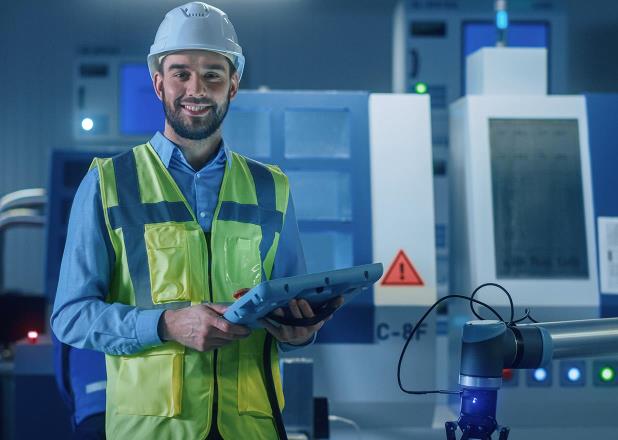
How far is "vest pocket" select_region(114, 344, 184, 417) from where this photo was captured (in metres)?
1.71

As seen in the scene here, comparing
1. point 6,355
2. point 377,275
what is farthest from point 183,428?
point 6,355

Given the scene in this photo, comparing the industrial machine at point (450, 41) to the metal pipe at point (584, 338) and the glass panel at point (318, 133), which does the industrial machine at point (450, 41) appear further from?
the metal pipe at point (584, 338)

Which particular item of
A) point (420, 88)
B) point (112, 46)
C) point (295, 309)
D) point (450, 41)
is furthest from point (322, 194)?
point (112, 46)

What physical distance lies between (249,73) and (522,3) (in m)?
1.83

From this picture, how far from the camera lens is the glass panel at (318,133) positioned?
8.42 feet

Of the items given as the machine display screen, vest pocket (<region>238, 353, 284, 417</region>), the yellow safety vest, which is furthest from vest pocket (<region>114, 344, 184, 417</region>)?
the machine display screen

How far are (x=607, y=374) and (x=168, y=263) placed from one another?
1.35 metres

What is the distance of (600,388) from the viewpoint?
256 centimetres

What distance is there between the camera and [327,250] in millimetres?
2543

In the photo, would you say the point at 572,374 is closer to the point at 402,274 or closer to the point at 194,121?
the point at 402,274

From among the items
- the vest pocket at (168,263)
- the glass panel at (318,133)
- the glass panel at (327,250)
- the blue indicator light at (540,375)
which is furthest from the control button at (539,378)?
the vest pocket at (168,263)

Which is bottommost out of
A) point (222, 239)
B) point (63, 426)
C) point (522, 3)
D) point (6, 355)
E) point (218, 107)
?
point (63, 426)

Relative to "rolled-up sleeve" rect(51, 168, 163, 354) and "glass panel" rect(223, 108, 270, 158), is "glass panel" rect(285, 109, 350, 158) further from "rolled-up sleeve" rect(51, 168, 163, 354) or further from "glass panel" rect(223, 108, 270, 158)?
"rolled-up sleeve" rect(51, 168, 163, 354)

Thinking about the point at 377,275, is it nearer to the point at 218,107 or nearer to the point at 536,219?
the point at 218,107
